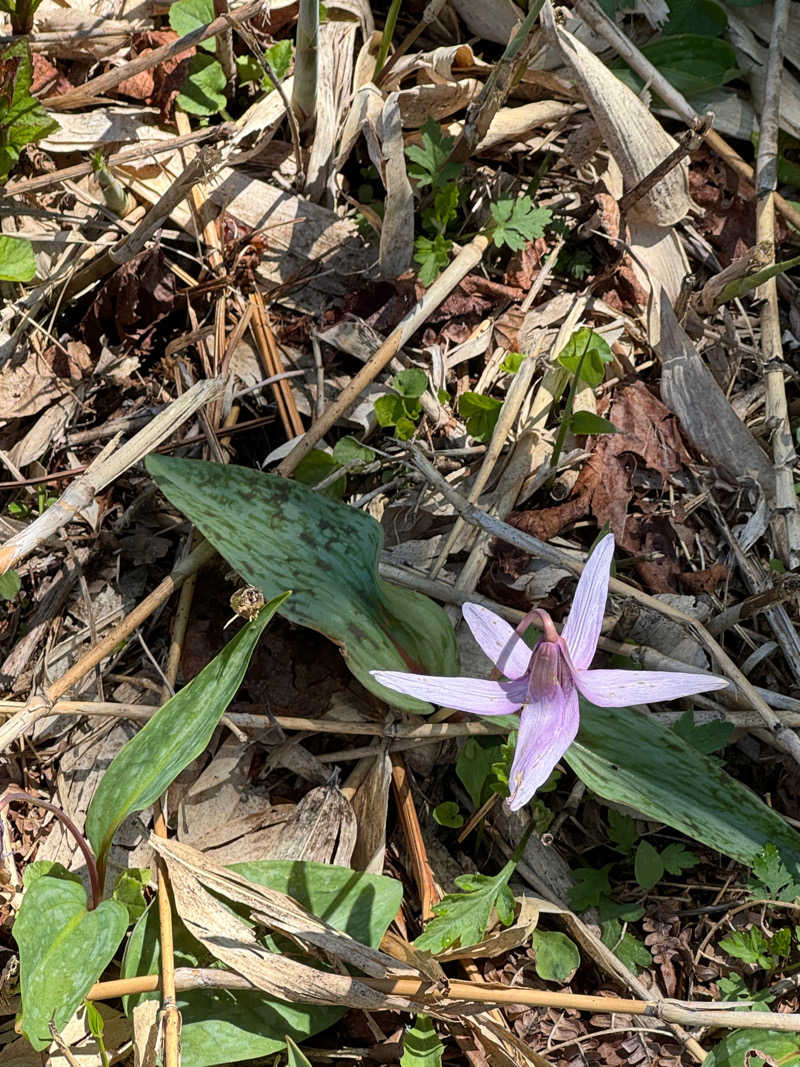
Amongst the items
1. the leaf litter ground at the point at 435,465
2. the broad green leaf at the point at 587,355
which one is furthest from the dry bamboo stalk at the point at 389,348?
the broad green leaf at the point at 587,355

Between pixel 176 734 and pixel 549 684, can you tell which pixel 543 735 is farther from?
pixel 176 734

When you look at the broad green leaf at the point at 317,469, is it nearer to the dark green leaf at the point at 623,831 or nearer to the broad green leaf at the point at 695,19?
the dark green leaf at the point at 623,831

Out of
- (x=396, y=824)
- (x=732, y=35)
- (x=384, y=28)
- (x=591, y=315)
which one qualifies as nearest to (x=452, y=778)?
(x=396, y=824)

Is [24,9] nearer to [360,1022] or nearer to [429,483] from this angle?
[429,483]

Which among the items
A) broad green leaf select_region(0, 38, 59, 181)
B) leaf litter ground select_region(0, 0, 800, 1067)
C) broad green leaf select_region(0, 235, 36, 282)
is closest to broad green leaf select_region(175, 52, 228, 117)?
leaf litter ground select_region(0, 0, 800, 1067)

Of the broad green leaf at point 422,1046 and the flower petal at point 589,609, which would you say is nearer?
the flower petal at point 589,609

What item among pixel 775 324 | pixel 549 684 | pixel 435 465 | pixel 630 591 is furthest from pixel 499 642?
pixel 775 324

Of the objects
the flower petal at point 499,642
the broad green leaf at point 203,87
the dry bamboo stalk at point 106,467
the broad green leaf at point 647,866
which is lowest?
the broad green leaf at point 647,866
